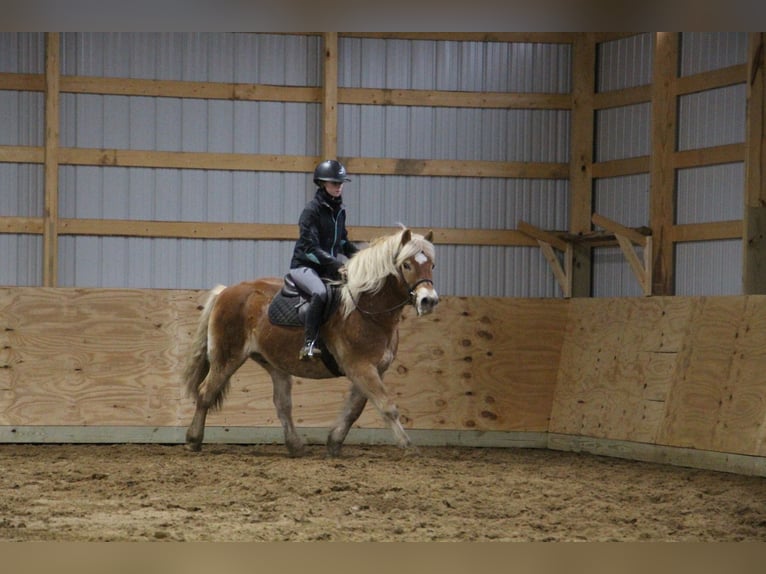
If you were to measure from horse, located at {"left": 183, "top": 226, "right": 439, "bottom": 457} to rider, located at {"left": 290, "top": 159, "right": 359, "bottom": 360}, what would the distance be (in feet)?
0.60

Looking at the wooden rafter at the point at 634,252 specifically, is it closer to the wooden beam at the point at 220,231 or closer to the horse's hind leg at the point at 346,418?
the wooden beam at the point at 220,231

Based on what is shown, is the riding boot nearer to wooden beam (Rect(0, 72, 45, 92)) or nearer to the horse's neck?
the horse's neck

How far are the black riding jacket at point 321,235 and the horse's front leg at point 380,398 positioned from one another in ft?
2.90

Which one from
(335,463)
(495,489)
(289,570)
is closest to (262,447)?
(335,463)

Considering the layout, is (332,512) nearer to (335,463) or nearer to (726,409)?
(335,463)

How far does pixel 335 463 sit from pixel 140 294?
2.97m

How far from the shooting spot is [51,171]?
1236cm

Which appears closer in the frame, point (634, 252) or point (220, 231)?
point (634, 252)

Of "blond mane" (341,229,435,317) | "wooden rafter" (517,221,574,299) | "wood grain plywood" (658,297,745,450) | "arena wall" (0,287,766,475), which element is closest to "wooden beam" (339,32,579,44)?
"wooden rafter" (517,221,574,299)

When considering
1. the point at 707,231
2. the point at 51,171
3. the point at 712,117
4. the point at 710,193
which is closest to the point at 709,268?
the point at 707,231

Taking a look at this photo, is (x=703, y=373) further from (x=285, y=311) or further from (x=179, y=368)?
(x=179, y=368)

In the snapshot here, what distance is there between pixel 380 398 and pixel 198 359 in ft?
6.43

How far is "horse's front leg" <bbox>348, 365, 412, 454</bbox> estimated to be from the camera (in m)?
7.81

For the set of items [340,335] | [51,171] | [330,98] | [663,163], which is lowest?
[340,335]
